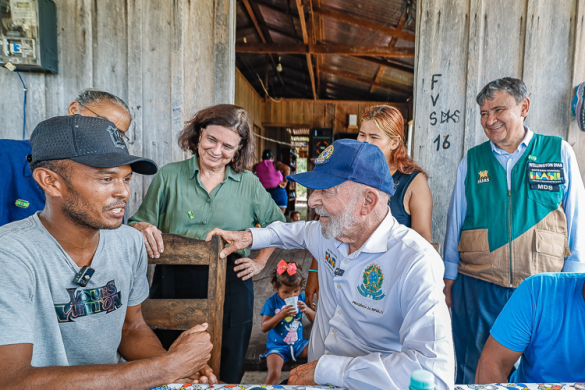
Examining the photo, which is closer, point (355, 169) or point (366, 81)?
point (355, 169)

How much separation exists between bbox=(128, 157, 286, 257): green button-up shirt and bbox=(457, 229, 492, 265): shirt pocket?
4.11 feet

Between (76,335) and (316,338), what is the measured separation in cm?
88

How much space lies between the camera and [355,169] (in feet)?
4.06

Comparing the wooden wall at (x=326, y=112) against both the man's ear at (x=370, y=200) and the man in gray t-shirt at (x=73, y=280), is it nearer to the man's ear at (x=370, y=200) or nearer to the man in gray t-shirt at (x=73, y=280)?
the man's ear at (x=370, y=200)

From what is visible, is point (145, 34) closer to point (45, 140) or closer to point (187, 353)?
point (45, 140)

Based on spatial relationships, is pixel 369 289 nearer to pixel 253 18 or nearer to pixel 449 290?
pixel 449 290

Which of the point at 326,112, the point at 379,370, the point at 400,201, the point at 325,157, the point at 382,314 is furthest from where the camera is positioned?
the point at 326,112

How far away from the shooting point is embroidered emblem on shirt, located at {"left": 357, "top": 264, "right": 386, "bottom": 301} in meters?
1.15

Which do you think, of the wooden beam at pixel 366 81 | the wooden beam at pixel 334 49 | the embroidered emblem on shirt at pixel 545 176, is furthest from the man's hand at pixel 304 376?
the wooden beam at pixel 366 81

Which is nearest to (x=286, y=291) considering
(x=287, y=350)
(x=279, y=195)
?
(x=287, y=350)

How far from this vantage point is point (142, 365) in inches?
38.4

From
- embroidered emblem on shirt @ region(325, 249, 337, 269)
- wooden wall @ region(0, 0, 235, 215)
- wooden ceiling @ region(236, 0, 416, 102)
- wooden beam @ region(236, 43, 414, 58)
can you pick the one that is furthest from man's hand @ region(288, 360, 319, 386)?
wooden beam @ region(236, 43, 414, 58)

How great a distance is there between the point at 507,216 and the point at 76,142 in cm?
198

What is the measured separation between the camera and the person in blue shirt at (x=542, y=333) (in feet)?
3.59
